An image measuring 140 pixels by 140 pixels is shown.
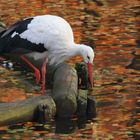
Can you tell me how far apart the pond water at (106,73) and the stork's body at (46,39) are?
777mm

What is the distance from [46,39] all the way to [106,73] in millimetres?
1745

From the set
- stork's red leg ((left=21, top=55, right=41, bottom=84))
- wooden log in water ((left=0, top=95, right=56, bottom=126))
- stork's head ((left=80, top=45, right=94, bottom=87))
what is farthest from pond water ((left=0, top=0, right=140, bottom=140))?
stork's red leg ((left=21, top=55, right=41, bottom=84))

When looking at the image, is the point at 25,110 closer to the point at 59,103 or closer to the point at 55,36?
the point at 59,103

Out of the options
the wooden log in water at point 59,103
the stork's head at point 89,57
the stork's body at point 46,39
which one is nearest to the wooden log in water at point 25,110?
the wooden log in water at point 59,103

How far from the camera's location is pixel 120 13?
16.8 m

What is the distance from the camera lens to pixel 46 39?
406 inches

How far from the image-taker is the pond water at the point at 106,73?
29.1 feet

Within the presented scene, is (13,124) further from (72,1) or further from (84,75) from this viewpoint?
(72,1)

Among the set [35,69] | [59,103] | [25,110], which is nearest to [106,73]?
[35,69]

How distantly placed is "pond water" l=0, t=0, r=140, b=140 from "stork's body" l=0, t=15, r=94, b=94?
777 millimetres

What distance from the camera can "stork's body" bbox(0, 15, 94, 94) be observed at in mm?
10195

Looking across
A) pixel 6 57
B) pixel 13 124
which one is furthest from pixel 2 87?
pixel 13 124

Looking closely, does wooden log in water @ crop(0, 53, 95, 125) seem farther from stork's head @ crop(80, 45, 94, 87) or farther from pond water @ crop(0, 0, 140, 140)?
stork's head @ crop(80, 45, 94, 87)

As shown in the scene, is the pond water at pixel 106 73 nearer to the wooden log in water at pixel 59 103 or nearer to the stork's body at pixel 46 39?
the wooden log in water at pixel 59 103
